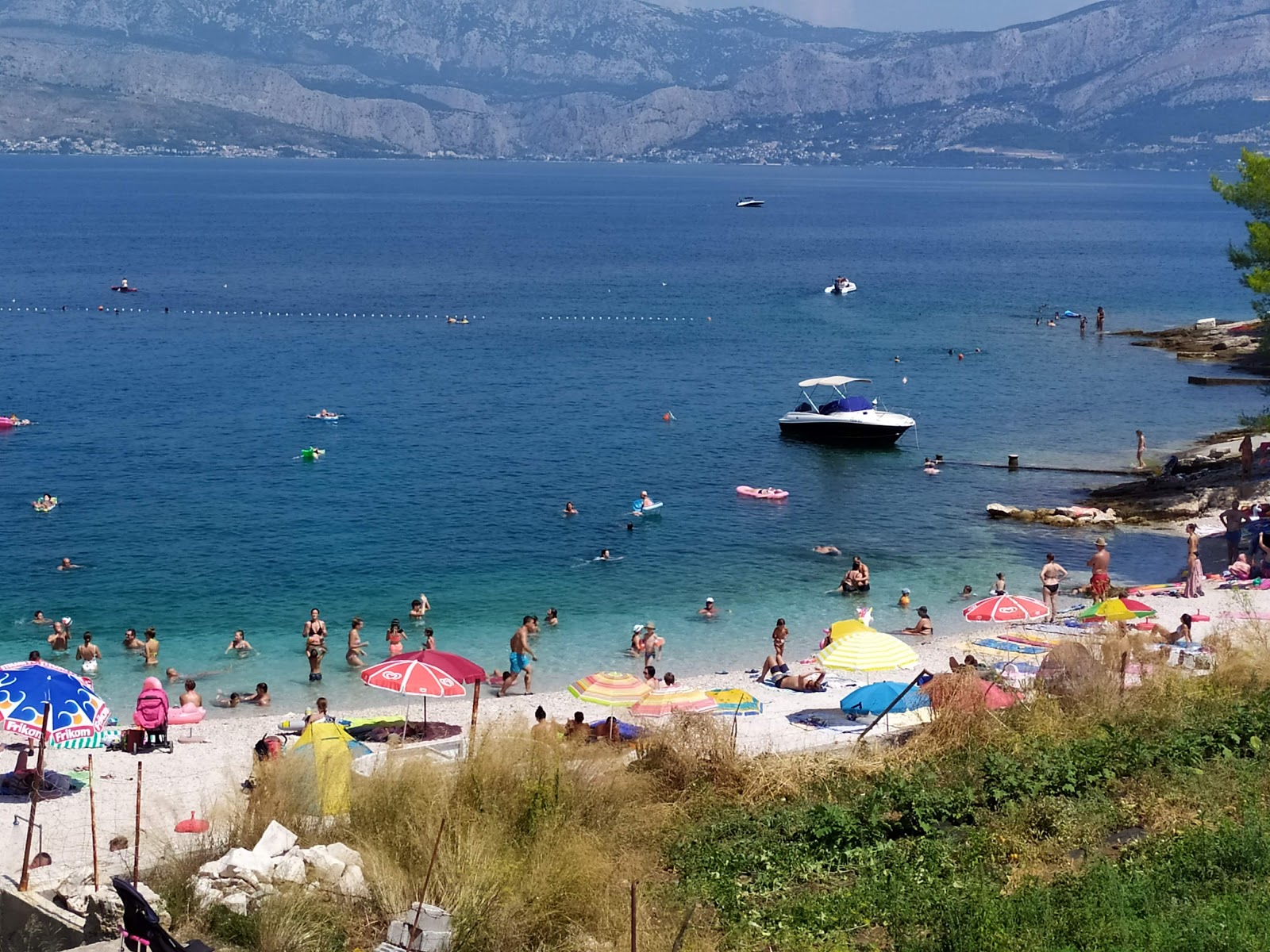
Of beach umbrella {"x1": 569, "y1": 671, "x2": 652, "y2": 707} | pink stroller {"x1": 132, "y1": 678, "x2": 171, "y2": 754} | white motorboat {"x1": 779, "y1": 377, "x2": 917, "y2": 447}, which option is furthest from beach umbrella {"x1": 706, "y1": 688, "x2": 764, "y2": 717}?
white motorboat {"x1": 779, "y1": 377, "x2": 917, "y2": 447}

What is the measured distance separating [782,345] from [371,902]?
58891 mm

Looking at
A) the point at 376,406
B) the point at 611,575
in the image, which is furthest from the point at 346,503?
the point at 376,406

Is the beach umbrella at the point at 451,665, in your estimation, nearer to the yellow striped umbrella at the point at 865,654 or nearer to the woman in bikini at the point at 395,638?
the woman in bikini at the point at 395,638

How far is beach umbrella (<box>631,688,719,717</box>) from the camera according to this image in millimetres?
21984

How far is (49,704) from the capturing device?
19062 millimetres

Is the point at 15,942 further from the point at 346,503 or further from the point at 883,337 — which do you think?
the point at 883,337

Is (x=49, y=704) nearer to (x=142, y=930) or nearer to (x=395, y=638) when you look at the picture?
(x=142, y=930)

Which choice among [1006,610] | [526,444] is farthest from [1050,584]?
[526,444]

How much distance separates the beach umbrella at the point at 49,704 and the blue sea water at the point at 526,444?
712 centimetres

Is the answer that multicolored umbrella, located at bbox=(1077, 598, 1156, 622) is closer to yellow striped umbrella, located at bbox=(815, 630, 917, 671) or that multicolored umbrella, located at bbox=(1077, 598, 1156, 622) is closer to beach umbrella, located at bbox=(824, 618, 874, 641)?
beach umbrella, located at bbox=(824, 618, 874, 641)

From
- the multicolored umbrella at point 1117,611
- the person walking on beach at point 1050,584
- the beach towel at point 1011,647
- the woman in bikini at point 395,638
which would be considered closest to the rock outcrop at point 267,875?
the woman in bikini at point 395,638

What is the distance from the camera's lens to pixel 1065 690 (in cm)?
1947

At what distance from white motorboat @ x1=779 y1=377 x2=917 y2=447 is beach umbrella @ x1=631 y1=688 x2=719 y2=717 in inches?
1076

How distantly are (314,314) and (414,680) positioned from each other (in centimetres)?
6046
